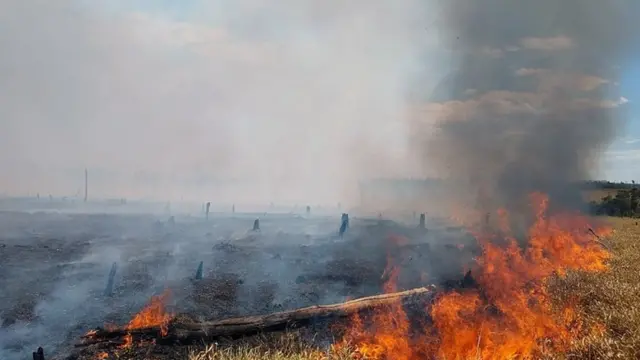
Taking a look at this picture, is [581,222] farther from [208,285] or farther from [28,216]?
[28,216]

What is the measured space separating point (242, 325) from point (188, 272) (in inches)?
332

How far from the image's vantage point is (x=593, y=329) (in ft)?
27.8

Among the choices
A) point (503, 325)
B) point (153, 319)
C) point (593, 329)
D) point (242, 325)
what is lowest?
point (153, 319)

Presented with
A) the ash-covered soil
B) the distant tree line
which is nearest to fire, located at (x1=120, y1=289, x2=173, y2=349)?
the ash-covered soil

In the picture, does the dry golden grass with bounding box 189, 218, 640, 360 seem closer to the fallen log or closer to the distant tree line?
the fallen log

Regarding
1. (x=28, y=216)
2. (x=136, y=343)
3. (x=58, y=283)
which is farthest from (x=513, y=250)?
(x=28, y=216)

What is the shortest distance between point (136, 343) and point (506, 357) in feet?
22.3

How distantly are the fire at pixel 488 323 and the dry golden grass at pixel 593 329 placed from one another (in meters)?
0.38

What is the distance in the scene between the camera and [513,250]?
1419 cm

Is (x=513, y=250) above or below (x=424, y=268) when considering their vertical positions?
above

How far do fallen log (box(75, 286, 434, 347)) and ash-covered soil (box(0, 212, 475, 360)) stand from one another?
37.7 inches

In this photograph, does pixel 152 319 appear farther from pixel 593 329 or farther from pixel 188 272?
pixel 593 329

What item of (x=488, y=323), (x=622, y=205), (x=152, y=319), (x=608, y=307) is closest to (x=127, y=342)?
(x=152, y=319)

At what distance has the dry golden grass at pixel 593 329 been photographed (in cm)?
738
